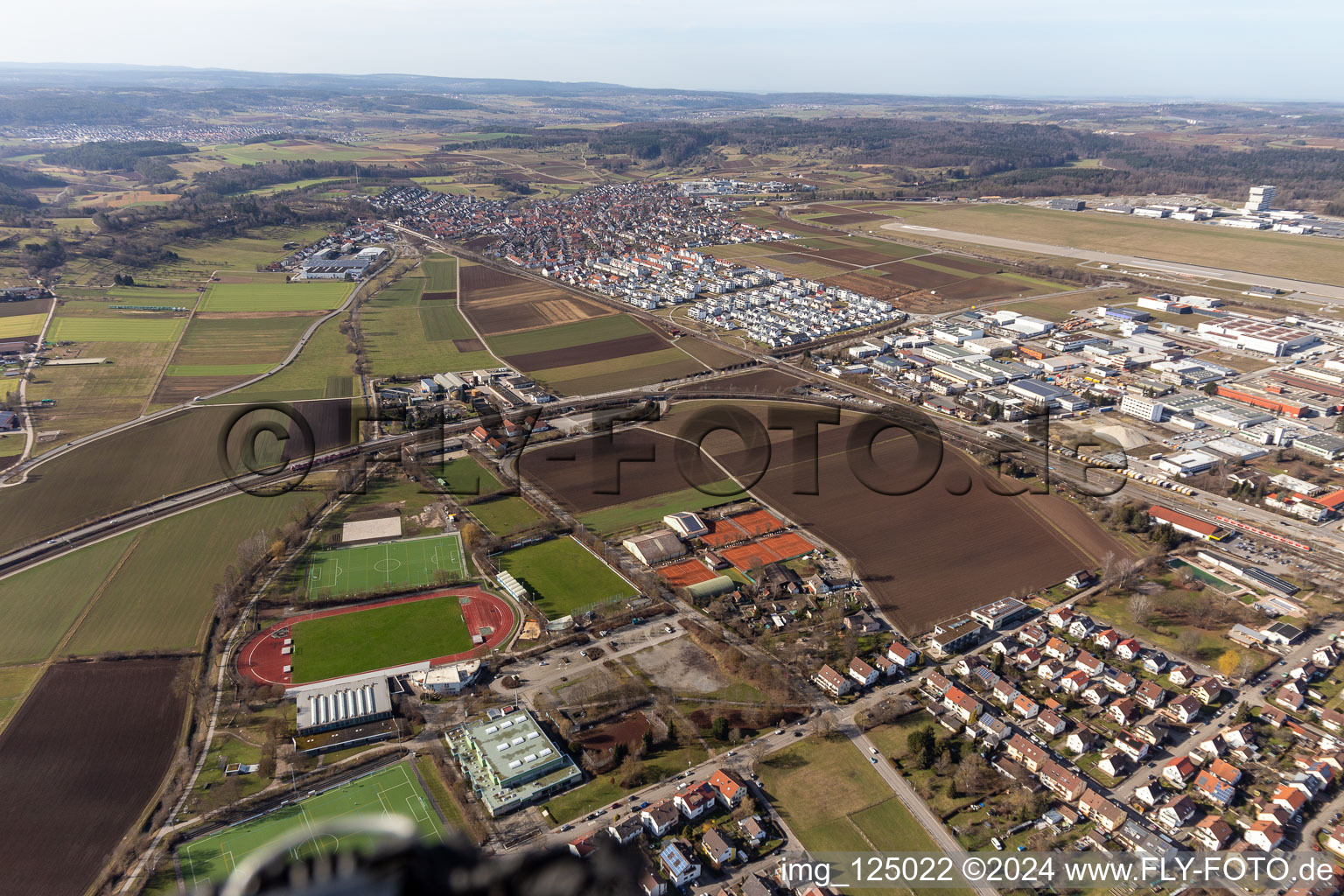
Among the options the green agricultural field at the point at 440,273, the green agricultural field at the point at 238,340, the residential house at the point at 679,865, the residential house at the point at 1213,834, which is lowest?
the residential house at the point at 679,865

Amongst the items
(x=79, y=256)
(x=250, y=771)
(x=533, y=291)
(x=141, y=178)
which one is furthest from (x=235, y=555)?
(x=141, y=178)

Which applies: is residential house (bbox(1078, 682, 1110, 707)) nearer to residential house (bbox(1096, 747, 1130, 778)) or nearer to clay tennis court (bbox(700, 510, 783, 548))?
residential house (bbox(1096, 747, 1130, 778))

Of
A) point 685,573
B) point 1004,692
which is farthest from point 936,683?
point 685,573

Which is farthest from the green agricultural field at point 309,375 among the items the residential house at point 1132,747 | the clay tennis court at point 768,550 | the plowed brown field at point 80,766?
the residential house at point 1132,747

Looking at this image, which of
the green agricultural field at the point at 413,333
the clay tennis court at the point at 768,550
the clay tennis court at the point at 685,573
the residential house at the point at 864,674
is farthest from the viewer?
the green agricultural field at the point at 413,333

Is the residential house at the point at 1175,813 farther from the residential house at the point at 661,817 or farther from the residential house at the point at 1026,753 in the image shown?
the residential house at the point at 661,817

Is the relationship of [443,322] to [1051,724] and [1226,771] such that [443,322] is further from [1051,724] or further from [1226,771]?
[1226,771]

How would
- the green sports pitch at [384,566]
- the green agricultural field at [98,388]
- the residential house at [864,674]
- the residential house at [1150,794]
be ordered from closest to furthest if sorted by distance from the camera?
the residential house at [1150,794], the residential house at [864,674], the green sports pitch at [384,566], the green agricultural field at [98,388]

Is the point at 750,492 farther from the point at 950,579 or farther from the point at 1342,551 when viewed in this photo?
the point at 1342,551
